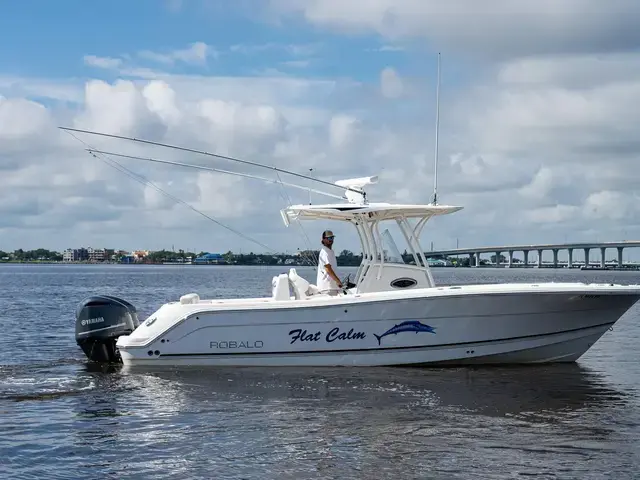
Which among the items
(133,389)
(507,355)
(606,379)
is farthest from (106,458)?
(606,379)

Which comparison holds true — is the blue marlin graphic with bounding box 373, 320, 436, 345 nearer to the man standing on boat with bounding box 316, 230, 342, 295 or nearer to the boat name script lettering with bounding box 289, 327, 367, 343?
the boat name script lettering with bounding box 289, 327, 367, 343

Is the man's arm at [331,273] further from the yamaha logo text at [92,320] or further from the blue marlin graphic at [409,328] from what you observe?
the yamaha logo text at [92,320]

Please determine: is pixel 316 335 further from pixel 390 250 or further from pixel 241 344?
pixel 390 250

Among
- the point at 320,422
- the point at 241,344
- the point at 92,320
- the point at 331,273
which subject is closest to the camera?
the point at 320,422

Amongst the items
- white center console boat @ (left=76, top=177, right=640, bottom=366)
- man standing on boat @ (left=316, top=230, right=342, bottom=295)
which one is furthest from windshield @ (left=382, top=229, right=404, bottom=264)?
man standing on boat @ (left=316, top=230, right=342, bottom=295)

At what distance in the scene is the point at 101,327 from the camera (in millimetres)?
15539

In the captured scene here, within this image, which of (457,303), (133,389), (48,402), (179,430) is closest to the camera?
(179,430)

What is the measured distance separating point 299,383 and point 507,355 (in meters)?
3.90

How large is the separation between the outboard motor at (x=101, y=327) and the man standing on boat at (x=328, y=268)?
12.0 ft

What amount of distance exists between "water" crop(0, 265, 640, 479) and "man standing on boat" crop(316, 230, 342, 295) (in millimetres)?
1548

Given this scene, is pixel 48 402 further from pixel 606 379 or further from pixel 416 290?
pixel 606 379

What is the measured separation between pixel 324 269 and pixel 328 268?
0.34ft

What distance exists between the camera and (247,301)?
1531 cm

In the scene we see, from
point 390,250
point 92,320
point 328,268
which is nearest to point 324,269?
point 328,268
